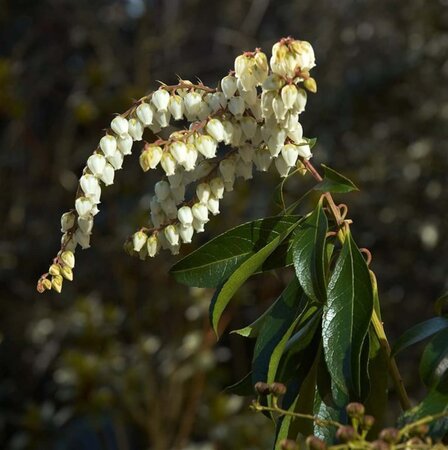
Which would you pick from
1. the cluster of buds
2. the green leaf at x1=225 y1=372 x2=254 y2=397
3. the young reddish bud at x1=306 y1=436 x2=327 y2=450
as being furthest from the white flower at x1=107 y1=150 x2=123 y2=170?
the young reddish bud at x1=306 y1=436 x2=327 y2=450

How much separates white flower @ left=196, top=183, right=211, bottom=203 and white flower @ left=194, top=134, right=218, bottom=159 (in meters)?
0.07

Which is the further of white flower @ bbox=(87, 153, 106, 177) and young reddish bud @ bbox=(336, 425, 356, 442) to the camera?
white flower @ bbox=(87, 153, 106, 177)

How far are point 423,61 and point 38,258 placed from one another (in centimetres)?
182

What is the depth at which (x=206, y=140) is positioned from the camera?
1.08 meters

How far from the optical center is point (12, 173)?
410 cm

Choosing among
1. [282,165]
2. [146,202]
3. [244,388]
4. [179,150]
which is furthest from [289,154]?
[146,202]

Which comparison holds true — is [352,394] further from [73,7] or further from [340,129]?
[73,7]

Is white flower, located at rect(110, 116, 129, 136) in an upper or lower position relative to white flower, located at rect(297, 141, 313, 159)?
upper

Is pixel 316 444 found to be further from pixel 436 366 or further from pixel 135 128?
pixel 135 128

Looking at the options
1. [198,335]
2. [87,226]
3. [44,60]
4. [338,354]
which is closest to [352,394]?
[338,354]

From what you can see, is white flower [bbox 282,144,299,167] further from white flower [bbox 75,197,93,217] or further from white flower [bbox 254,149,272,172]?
white flower [bbox 75,197,93,217]

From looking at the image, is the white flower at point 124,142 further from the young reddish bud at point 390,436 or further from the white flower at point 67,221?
the young reddish bud at point 390,436

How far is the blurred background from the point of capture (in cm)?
329

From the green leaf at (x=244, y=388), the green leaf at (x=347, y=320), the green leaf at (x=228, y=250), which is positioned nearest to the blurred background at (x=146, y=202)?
the green leaf at (x=244, y=388)
